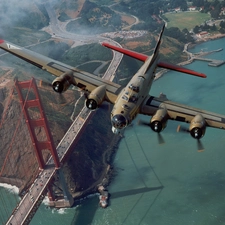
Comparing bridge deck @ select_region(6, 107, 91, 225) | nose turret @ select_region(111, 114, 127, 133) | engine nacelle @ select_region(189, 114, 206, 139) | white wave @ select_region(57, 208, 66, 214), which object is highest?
nose turret @ select_region(111, 114, 127, 133)

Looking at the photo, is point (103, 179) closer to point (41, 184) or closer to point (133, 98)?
point (41, 184)

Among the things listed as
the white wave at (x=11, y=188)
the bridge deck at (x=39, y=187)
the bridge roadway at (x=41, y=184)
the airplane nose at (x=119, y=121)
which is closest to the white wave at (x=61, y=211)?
the bridge roadway at (x=41, y=184)

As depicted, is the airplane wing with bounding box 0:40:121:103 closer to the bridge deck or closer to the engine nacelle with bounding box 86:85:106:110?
the engine nacelle with bounding box 86:85:106:110

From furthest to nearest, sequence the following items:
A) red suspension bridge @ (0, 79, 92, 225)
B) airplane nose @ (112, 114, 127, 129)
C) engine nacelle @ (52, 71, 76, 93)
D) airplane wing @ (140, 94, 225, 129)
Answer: red suspension bridge @ (0, 79, 92, 225) < engine nacelle @ (52, 71, 76, 93) < airplane wing @ (140, 94, 225, 129) < airplane nose @ (112, 114, 127, 129)

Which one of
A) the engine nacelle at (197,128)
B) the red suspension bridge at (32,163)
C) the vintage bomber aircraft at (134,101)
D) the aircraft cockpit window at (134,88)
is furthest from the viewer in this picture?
the red suspension bridge at (32,163)

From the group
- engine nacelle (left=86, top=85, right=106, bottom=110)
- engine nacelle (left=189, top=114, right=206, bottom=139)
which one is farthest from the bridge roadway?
engine nacelle (left=189, top=114, right=206, bottom=139)

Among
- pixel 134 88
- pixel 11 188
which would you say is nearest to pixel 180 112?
pixel 134 88

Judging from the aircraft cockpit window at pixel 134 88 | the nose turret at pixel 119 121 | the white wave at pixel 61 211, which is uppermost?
the aircraft cockpit window at pixel 134 88

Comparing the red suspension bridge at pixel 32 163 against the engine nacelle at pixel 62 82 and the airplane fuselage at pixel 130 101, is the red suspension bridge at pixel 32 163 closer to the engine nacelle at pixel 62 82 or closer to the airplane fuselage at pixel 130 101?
the engine nacelle at pixel 62 82
